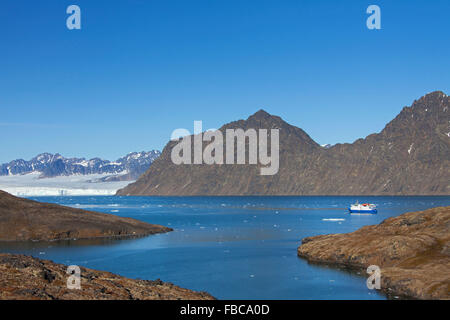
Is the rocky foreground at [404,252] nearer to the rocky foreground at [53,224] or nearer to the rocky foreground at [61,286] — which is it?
the rocky foreground at [61,286]

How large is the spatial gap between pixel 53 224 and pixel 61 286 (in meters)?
58.3

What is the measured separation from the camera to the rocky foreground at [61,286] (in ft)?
74.7

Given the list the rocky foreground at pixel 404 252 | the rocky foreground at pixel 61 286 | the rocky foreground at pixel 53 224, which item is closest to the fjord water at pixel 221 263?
the rocky foreground at pixel 404 252

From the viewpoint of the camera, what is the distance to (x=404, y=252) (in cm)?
4381

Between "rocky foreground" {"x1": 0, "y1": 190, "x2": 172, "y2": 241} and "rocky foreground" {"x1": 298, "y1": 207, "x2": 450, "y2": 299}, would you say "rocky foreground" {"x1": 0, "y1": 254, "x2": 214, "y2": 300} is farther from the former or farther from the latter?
"rocky foreground" {"x1": 0, "y1": 190, "x2": 172, "y2": 241}

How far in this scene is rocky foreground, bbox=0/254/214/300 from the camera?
22.8 meters

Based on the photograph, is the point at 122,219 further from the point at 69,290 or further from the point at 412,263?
the point at 69,290

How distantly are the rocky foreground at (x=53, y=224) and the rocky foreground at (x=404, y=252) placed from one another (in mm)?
38666

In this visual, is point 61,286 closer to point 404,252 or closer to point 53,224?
point 404,252

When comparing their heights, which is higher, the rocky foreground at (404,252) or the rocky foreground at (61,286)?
the rocky foreground at (61,286)

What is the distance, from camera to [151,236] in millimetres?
85250

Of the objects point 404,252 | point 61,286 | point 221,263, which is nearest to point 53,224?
point 221,263
